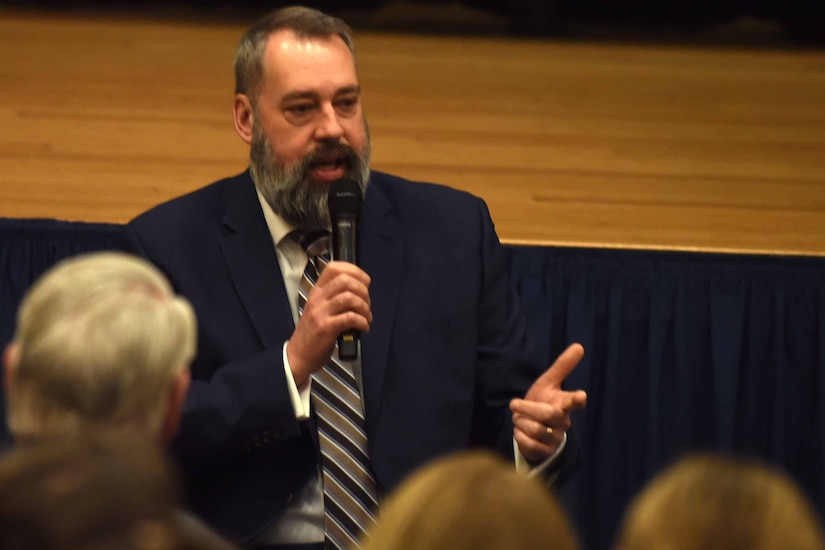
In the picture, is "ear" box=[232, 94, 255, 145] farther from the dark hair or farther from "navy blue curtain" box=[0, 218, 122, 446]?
"navy blue curtain" box=[0, 218, 122, 446]

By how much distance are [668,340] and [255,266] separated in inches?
55.0

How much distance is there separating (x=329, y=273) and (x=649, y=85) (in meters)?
3.22

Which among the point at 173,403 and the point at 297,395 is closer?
the point at 173,403

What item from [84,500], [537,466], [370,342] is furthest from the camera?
[370,342]

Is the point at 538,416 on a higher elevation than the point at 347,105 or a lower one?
lower

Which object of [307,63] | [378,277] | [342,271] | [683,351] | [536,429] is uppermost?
[307,63]

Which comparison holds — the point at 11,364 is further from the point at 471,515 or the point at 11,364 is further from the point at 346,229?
the point at 346,229

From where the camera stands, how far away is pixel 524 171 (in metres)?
4.49

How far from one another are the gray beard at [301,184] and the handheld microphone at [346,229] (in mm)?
180

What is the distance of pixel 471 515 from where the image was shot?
125cm

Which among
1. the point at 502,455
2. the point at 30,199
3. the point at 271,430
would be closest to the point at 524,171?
the point at 30,199

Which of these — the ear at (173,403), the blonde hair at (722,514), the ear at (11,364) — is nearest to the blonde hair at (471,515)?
the blonde hair at (722,514)

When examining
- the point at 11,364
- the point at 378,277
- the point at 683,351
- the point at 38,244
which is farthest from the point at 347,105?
the point at 11,364

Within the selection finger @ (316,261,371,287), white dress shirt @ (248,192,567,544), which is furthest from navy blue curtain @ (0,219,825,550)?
finger @ (316,261,371,287)
